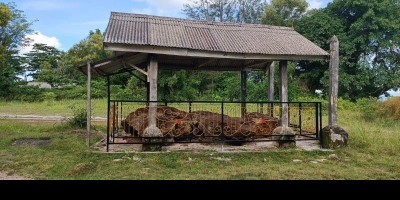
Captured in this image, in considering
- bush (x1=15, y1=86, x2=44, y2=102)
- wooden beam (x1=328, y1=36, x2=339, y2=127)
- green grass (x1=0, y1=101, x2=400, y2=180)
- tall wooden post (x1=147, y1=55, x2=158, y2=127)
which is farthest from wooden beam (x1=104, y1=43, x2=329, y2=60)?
bush (x1=15, y1=86, x2=44, y2=102)

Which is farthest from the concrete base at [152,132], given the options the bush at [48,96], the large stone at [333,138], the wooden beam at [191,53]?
the bush at [48,96]

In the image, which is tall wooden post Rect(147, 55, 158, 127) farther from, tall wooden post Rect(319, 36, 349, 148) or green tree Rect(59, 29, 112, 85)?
green tree Rect(59, 29, 112, 85)

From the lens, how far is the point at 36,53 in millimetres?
41750

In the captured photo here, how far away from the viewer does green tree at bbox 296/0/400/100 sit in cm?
2466

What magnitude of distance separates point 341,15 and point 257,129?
21299mm

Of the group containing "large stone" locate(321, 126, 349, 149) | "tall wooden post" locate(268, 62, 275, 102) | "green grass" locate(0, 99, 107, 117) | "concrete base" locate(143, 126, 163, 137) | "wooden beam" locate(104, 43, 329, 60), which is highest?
"wooden beam" locate(104, 43, 329, 60)

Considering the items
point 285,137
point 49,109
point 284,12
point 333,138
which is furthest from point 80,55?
point 333,138

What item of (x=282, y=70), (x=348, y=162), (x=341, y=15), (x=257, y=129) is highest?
(x=341, y=15)

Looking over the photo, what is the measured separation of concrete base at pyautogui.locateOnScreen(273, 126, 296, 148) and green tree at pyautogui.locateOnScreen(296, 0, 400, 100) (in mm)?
17272

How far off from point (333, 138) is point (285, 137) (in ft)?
3.95

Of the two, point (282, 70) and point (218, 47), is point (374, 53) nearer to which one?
point (282, 70)

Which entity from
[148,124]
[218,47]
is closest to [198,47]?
[218,47]

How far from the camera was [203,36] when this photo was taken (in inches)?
371
